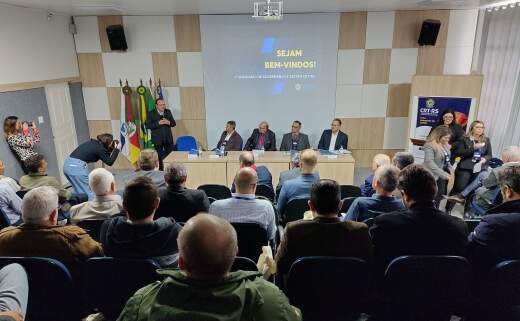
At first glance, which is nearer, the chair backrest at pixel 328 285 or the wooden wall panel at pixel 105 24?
the chair backrest at pixel 328 285

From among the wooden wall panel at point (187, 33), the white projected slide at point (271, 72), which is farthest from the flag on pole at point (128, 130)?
the white projected slide at point (271, 72)

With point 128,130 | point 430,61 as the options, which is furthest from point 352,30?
point 128,130

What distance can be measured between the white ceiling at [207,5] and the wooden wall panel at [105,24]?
0.92ft

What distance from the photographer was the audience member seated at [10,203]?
3.09 meters

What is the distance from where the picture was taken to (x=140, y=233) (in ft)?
6.22

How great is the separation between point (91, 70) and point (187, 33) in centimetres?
207

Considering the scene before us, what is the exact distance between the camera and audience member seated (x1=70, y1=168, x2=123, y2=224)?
265 centimetres

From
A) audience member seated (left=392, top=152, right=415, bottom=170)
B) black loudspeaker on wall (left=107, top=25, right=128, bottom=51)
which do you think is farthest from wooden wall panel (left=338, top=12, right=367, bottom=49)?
black loudspeaker on wall (left=107, top=25, right=128, bottom=51)

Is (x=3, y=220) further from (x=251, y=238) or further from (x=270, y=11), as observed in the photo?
(x=270, y=11)

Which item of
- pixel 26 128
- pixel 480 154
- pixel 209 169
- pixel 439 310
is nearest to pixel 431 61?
pixel 480 154

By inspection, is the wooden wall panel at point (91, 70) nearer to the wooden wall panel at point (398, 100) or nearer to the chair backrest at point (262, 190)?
the chair backrest at point (262, 190)

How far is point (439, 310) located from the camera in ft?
6.53

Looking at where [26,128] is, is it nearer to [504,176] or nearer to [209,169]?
[209,169]

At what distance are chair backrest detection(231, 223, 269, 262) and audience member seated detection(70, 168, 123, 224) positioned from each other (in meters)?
1.10
